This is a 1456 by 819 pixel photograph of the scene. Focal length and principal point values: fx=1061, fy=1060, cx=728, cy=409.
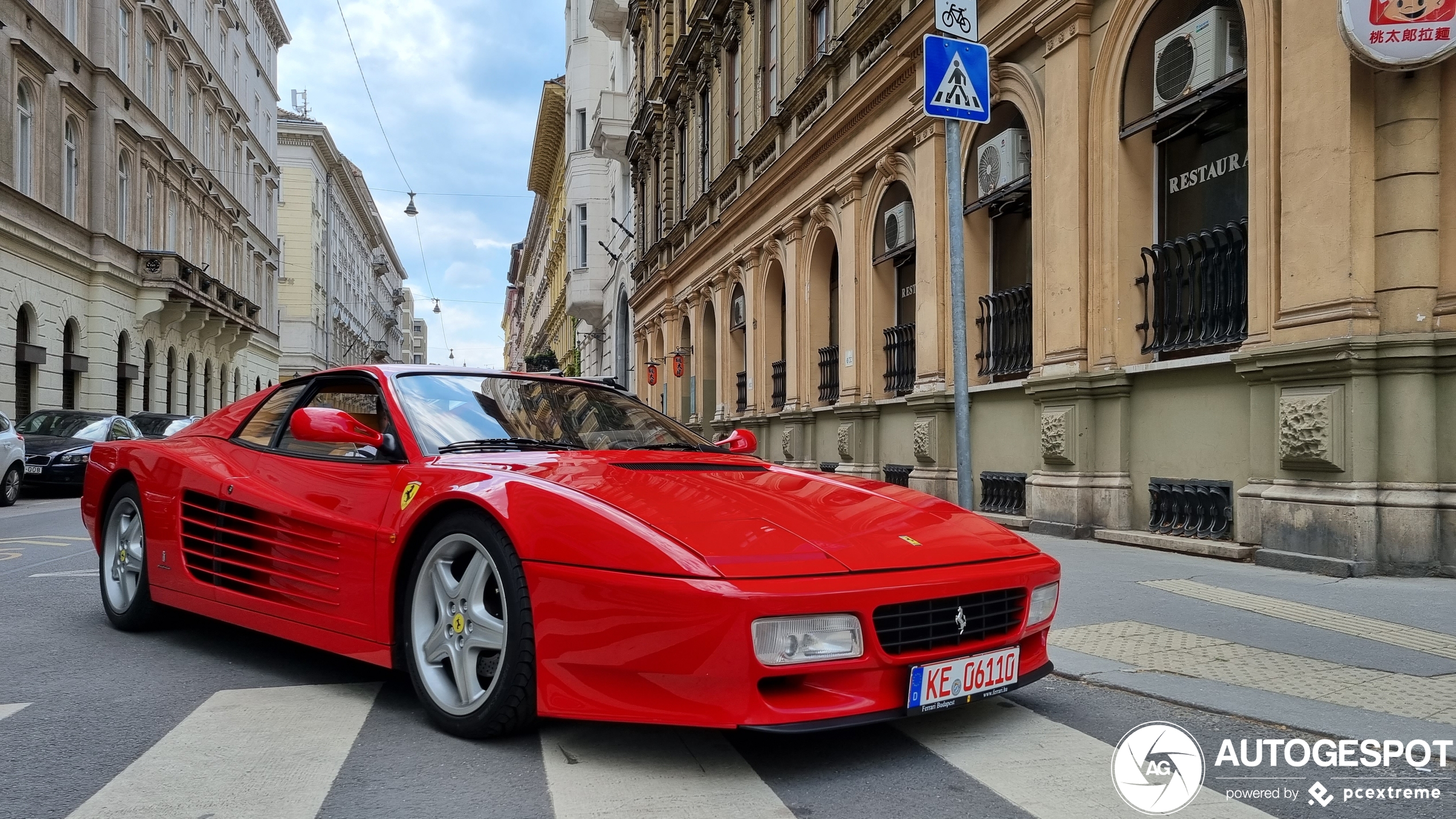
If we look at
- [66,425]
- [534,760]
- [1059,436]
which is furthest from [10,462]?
[534,760]

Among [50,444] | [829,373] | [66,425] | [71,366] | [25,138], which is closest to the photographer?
[829,373]

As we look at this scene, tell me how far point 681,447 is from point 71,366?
27.1m

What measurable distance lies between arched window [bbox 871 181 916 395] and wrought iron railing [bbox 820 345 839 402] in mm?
2070

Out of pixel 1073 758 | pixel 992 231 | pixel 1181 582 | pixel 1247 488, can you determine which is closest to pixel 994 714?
pixel 1073 758

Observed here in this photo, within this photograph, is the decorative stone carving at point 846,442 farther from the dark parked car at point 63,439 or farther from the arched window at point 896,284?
the dark parked car at point 63,439

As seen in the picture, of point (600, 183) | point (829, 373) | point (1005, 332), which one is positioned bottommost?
point (829, 373)

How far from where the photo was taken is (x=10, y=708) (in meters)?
3.66

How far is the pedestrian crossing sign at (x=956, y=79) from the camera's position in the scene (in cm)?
541

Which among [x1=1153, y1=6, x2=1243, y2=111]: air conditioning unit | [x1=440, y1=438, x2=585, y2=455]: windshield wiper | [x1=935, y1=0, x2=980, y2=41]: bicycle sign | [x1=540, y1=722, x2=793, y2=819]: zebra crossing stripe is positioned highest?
[x1=1153, y1=6, x2=1243, y2=111]: air conditioning unit

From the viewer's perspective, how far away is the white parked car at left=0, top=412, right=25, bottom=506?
1468cm

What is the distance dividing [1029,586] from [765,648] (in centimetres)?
105

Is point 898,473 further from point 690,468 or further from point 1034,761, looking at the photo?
point 1034,761

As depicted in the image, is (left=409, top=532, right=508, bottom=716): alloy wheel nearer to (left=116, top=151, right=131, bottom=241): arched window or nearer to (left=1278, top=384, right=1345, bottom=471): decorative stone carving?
(left=1278, top=384, right=1345, bottom=471): decorative stone carving

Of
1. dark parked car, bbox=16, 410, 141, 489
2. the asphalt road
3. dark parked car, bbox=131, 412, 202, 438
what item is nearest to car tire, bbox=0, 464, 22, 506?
dark parked car, bbox=16, 410, 141, 489
